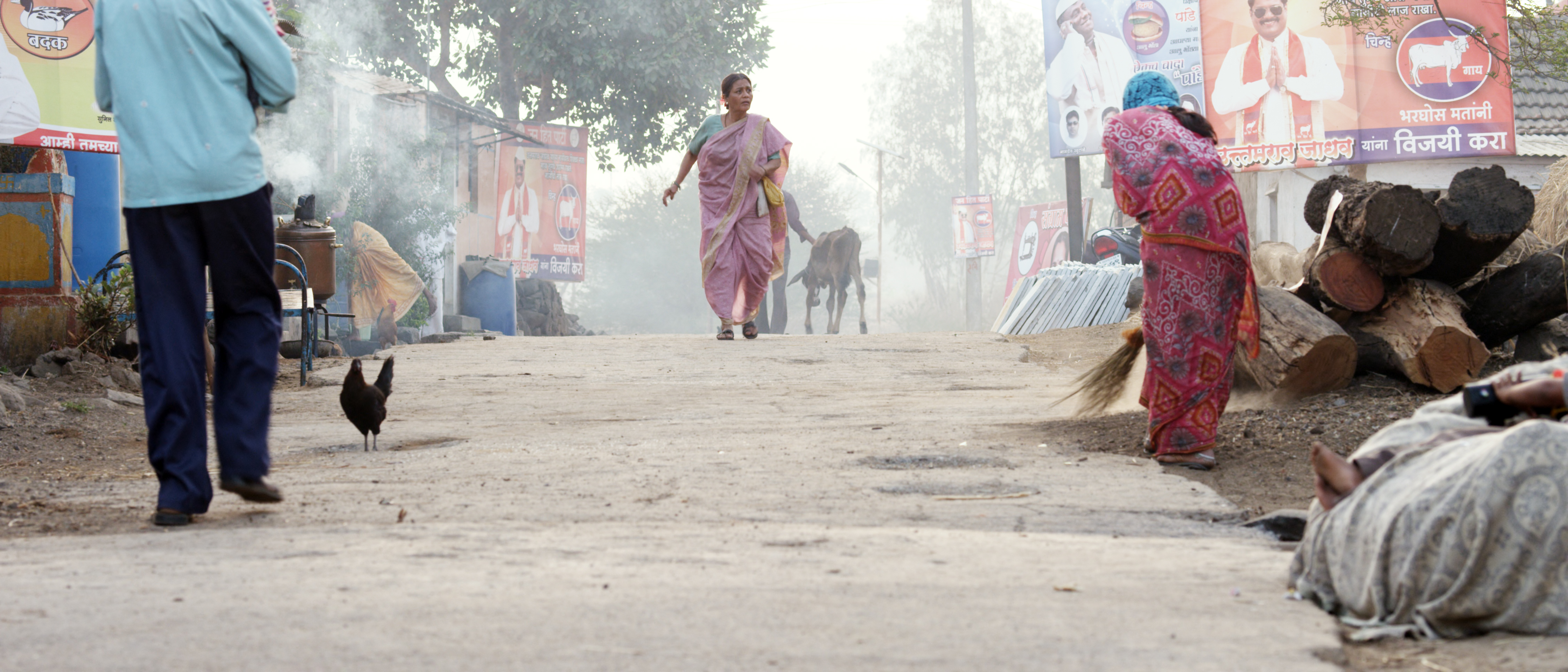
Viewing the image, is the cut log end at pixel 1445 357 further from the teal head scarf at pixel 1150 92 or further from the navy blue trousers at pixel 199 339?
the navy blue trousers at pixel 199 339

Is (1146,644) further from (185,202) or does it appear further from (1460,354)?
(1460,354)

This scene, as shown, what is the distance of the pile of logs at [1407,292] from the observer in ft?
17.0

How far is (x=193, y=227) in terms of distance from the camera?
3.21 metres

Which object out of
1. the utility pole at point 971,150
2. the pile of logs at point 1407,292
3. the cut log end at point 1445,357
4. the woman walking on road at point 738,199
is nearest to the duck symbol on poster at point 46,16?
the woman walking on road at point 738,199

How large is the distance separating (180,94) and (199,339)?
64 centimetres

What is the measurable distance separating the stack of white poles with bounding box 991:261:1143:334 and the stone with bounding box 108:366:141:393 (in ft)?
27.5

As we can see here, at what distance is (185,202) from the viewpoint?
3141mm

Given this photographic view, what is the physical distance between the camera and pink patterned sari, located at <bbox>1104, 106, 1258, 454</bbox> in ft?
14.1

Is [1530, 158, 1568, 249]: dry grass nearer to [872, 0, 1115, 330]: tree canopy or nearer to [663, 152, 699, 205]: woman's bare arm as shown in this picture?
[663, 152, 699, 205]: woman's bare arm

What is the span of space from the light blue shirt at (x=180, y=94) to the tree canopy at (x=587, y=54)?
22.1 m

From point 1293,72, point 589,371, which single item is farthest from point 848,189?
point 589,371

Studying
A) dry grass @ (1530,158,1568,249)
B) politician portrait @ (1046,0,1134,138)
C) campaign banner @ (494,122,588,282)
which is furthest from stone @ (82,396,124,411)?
campaign banner @ (494,122,588,282)

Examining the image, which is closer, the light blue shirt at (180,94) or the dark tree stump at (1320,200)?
the light blue shirt at (180,94)

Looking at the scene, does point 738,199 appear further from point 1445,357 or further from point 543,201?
point 543,201
